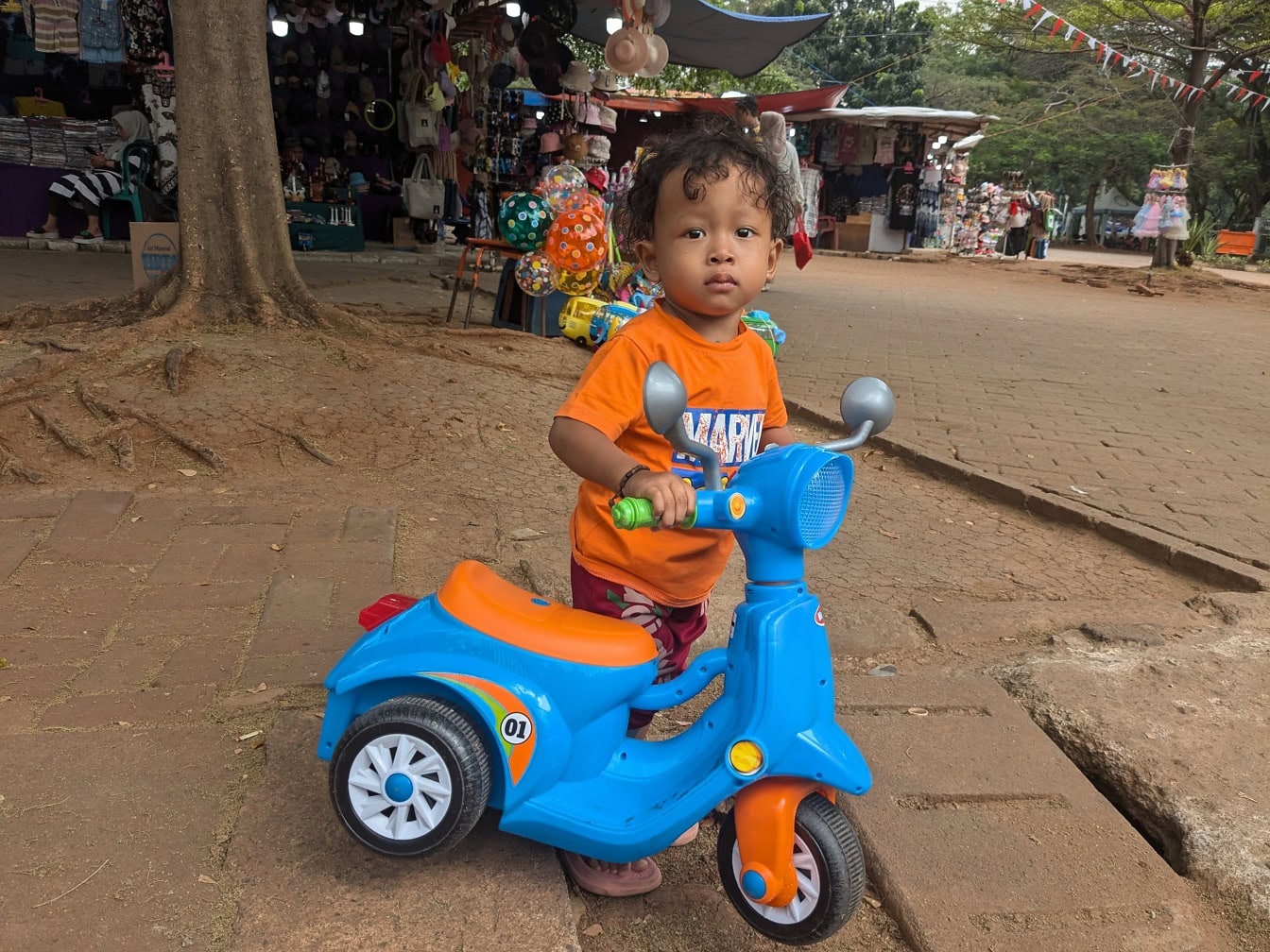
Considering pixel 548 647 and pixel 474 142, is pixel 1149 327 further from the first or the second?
pixel 548 647

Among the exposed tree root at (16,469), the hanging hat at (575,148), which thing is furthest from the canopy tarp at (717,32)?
the exposed tree root at (16,469)

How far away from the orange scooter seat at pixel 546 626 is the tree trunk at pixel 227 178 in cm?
387

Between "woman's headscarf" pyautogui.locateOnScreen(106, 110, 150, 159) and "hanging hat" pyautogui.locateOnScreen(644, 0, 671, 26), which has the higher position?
"hanging hat" pyautogui.locateOnScreen(644, 0, 671, 26)

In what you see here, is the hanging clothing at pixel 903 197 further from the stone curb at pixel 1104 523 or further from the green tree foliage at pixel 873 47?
the stone curb at pixel 1104 523

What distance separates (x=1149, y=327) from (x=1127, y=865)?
10268 mm

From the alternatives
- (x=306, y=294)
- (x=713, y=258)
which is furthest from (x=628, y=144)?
(x=713, y=258)

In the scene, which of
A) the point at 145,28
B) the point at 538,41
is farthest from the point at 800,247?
the point at 145,28

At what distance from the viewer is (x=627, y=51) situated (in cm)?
842

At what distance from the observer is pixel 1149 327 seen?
10.6 m

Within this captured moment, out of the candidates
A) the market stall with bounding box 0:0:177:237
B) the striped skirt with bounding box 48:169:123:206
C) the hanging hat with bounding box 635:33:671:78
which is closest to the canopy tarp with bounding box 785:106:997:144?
the hanging hat with bounding box 635:33:671:78

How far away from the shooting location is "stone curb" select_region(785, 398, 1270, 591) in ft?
11.4

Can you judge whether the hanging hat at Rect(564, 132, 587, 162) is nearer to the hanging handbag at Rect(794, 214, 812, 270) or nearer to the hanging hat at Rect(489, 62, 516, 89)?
the hanging hat at Rect(489, 62, 516, 89)

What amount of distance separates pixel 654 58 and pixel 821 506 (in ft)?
26.6

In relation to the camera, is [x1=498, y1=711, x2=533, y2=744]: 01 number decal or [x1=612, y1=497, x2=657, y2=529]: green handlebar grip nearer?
[x1=612, y1=497, x2=657, y2=529]: green handlebar grip
